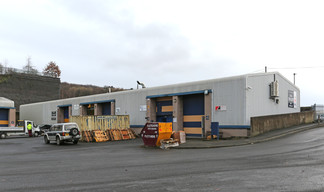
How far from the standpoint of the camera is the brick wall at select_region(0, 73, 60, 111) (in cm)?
6022

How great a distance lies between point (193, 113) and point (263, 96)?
631cm

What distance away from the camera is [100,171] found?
997 centimetres

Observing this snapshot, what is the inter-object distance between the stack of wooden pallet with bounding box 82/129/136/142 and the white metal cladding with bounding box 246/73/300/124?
11873 mm

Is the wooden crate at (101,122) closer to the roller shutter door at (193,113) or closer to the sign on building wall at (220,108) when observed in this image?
the roller shutter door at (193,113)

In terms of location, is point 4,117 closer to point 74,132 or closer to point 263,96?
point 74,132

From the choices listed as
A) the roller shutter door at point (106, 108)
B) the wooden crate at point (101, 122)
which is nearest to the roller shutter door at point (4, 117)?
Answer: the roller shutter door at point (106, 108)

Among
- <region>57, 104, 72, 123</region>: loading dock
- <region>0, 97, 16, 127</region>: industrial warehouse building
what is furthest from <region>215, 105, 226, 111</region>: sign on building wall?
<region>0, 97, 16, 127</region>: industrial warehouse building

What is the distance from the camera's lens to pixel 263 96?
24.6 meters

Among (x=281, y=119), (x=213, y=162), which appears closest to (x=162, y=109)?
(x=281, y=119)

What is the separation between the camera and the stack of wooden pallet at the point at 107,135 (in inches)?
1018

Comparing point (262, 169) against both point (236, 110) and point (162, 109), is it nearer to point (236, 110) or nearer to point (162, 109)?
point (236, 110)

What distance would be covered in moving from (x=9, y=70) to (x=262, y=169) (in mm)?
66173

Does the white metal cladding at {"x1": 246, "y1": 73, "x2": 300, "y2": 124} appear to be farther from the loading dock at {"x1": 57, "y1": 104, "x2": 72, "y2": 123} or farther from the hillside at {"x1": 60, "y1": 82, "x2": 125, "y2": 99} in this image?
the hillside at {"x1": 60, "y1": 82, "x2": 125, "y2": 99}

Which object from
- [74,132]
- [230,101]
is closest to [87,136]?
[74,132]
